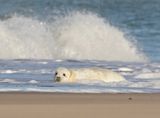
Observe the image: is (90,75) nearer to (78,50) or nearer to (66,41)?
(78,50)

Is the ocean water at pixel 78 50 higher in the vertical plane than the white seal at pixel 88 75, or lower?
higher

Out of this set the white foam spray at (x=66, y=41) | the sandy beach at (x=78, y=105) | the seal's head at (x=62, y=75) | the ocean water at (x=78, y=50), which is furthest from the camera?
the white foam spray at (x=66, y=41)

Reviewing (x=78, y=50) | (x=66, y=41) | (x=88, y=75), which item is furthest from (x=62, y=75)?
(x=66, y=41)

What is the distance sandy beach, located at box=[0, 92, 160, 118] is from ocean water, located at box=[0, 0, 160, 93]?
23.2 inches

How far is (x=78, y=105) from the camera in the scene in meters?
7.28

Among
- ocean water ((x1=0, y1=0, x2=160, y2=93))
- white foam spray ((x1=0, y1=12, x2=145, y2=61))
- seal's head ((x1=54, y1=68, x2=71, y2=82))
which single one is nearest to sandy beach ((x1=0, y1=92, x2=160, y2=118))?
ocean water ((x1=0, y1=0, x2=160, y2=93))

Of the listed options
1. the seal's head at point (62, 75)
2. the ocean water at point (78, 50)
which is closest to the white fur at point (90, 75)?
the seal's head at point (62, 75)

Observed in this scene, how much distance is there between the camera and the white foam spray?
14.1m

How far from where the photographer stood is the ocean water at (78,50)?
940cm

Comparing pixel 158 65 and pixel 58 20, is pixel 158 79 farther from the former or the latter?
pixel 58 20

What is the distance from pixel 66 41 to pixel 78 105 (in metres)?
8.34

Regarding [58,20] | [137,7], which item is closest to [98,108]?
[58,20]

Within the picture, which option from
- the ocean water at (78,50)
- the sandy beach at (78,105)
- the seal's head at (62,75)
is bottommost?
the sandy beach at (78,105)

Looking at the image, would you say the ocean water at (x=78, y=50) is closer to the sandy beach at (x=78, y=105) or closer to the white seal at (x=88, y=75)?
the white seal at (x=88, y=75)
